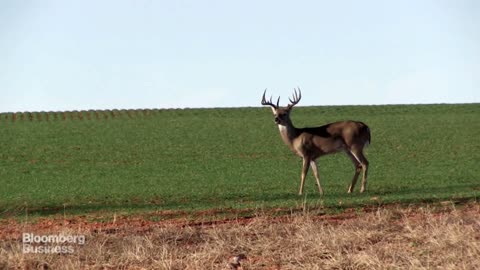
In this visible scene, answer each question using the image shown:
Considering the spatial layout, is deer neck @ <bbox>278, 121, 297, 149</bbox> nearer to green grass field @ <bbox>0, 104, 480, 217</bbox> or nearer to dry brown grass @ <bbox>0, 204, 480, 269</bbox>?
green grass field @ <bbox>0, 104, 480, 217</bbox>

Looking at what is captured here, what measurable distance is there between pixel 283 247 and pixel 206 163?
21895 millimetres

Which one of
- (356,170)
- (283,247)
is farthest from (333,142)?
(283,247)

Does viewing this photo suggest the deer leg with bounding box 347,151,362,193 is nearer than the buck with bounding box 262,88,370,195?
Yes

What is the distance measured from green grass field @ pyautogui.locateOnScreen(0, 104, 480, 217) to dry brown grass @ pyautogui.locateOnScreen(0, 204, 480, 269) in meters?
4.18

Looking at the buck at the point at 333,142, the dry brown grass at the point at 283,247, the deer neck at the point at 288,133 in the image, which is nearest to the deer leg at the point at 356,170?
the buck at the point at 333,142

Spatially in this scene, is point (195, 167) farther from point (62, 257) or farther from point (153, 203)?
point (62, 257)

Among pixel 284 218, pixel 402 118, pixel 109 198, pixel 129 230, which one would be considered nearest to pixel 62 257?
pixel 129 230

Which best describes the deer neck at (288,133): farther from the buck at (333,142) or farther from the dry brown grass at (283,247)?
the dry brown grass at (283,247)

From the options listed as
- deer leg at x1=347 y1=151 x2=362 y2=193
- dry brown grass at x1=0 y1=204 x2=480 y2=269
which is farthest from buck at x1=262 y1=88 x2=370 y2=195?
dry brown grass at x1=0 y1=204 x2=480 y2=269

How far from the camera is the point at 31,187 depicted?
2517cm

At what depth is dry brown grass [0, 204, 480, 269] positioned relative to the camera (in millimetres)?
11188

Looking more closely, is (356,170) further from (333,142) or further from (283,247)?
(283,247)

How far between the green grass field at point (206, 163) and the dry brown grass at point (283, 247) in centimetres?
418

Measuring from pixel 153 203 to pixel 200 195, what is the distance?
1838 mm
